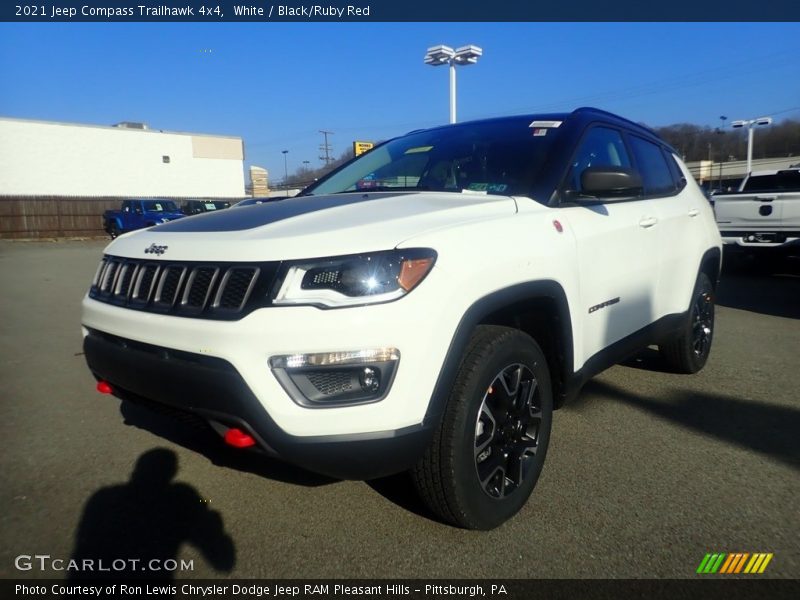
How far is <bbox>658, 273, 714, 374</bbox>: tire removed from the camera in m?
4.25

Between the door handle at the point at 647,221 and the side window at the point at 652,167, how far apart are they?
9.4 inches

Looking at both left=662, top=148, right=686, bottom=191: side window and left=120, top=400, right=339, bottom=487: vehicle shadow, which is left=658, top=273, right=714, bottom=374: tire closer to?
left=662, top=148, right=686, bottom=191: side window

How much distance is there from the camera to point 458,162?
3350 mm

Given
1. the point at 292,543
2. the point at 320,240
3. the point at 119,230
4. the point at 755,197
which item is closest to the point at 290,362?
the point at 320,240

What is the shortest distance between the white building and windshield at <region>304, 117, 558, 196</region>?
134ft

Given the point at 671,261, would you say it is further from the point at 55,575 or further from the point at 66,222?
the point at 66,222

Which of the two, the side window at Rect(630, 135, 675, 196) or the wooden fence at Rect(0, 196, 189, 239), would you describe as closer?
the side window at Rect(630, 135, 675, 196)

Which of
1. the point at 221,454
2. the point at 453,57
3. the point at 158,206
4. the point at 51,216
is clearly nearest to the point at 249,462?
the point at 221,454

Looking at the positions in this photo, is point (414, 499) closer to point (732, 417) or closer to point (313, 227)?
point (313, 227)

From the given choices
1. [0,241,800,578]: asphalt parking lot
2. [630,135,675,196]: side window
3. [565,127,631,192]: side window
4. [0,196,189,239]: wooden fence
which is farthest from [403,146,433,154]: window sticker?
Answer: [0,196,189,239]: wooden fence

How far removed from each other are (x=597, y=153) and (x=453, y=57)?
745 inches

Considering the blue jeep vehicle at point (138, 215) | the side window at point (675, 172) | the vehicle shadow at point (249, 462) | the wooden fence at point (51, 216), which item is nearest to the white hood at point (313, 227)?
the vehicle shadow at point (249, 462)

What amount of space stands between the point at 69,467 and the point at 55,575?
1015 millimetres

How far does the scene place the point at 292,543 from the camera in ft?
7.91
